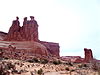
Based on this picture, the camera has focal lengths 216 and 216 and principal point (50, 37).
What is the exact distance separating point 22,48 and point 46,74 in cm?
3575

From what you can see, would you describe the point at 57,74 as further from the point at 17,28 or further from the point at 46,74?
the point at 17,28

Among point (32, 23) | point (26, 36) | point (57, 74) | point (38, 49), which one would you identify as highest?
point (32, 23)

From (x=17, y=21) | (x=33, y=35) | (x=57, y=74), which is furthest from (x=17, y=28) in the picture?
(x=57, y=74)

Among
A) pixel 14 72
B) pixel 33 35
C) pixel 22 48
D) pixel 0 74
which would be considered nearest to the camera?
pixel 0 74

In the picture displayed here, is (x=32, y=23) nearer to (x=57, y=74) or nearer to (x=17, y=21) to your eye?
(x=17, y=21)

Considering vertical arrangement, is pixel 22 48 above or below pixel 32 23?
below

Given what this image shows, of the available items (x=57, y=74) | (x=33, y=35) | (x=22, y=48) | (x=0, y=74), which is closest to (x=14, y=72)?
(x=0, y=74)

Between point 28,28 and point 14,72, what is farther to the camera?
point 28,28

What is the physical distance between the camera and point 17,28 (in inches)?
3108

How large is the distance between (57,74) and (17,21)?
55730 mm

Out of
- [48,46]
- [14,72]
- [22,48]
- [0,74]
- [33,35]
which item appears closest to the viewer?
[0,74]

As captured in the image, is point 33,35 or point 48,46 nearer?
point 33,35

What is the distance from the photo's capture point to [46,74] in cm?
2559

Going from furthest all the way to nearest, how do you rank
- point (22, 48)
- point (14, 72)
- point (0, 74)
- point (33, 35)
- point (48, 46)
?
point (48, 46) → point (33, 35) → point (22, 48) → point (14, 72) → point (0, 74)
